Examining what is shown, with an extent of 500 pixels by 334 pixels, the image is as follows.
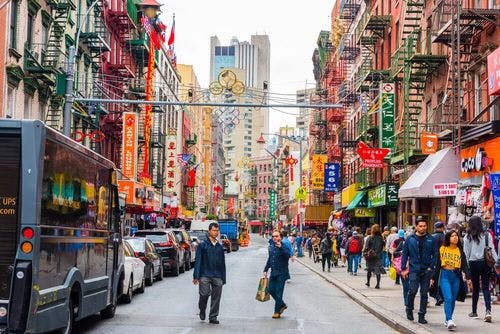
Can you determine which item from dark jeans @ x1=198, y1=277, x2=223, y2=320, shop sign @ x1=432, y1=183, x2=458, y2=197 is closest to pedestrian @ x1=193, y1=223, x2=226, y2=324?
dark jeans @ x1=198, y1=277, x2=223, y2=320

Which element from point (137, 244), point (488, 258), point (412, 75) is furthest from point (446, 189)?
point (488, 258)

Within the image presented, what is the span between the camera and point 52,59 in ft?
109

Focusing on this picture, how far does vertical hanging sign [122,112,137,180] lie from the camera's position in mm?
42688

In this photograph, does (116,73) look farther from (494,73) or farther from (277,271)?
(277,271)

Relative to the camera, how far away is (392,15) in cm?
4081

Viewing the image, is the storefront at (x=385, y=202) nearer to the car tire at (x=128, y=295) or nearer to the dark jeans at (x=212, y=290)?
the car tire at (x=128, y=295)

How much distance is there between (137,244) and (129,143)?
21.8 meters

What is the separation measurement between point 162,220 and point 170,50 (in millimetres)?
22245

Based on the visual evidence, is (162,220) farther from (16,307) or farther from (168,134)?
(16,307)

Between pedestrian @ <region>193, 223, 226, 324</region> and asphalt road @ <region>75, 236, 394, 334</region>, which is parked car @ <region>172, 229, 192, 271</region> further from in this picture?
pedestrian @ <region>193, 223, 226, 324</region>

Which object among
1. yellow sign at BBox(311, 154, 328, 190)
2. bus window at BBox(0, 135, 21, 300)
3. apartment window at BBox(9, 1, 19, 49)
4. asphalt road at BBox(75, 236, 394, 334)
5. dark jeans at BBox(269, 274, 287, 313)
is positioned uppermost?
apartment window at BBox(9, 1, 19, 49)

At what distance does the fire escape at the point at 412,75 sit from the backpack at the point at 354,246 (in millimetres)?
4149

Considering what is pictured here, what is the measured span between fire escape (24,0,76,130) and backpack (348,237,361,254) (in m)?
12.6

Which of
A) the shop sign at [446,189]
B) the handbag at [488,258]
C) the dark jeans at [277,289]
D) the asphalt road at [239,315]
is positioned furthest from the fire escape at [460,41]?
the dark jeans at [277,289]
